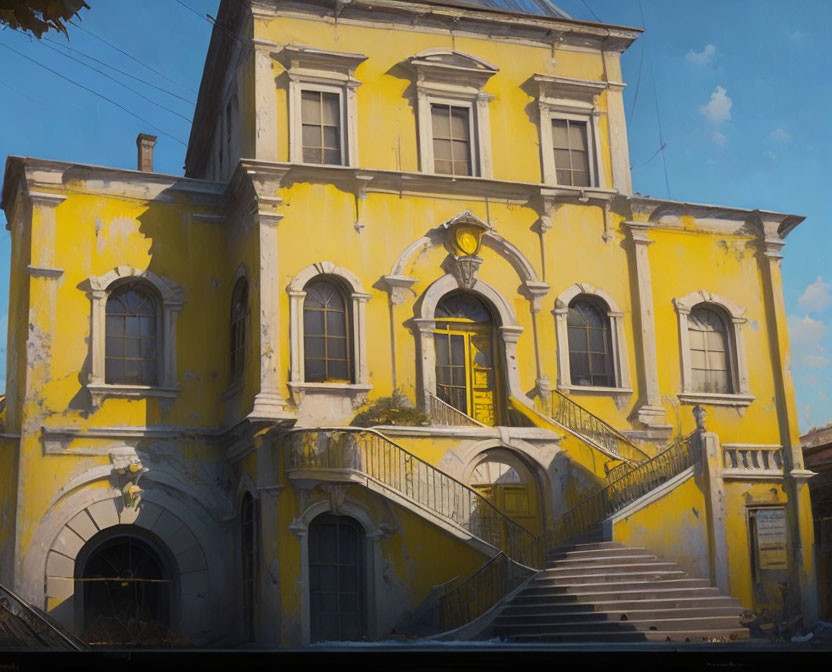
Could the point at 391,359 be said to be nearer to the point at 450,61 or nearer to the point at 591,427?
the point at 591,427

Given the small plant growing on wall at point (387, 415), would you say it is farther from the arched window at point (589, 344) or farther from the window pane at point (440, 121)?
the window pane at point (440, 121)

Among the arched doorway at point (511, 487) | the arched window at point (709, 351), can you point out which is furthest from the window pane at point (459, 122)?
the arched doorway at point (511, 487)

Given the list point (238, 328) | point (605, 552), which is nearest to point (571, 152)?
point (238, 328)

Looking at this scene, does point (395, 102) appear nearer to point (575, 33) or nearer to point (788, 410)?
point (575, 33)

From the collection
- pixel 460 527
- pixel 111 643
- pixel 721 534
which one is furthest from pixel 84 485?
pixel 721 534

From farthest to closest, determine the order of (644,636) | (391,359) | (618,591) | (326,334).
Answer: (391,359)
(326,334)
(618,591)
(644,636)

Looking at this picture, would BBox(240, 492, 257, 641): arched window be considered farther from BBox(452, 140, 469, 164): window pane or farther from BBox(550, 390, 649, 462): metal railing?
BBox(452, 140, 469, 164): window pane

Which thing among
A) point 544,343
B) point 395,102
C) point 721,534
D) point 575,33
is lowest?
point 721,534

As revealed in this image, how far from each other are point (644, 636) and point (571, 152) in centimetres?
1144

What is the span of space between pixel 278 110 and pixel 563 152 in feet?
20.4

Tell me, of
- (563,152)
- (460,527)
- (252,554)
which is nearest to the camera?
(460,527)

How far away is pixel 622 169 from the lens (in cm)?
2558

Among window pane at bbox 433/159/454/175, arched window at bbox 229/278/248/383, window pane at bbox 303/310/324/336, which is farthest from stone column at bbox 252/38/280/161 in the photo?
window pane at bbox 433/159/454/175

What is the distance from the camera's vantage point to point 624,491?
70.5 feet
